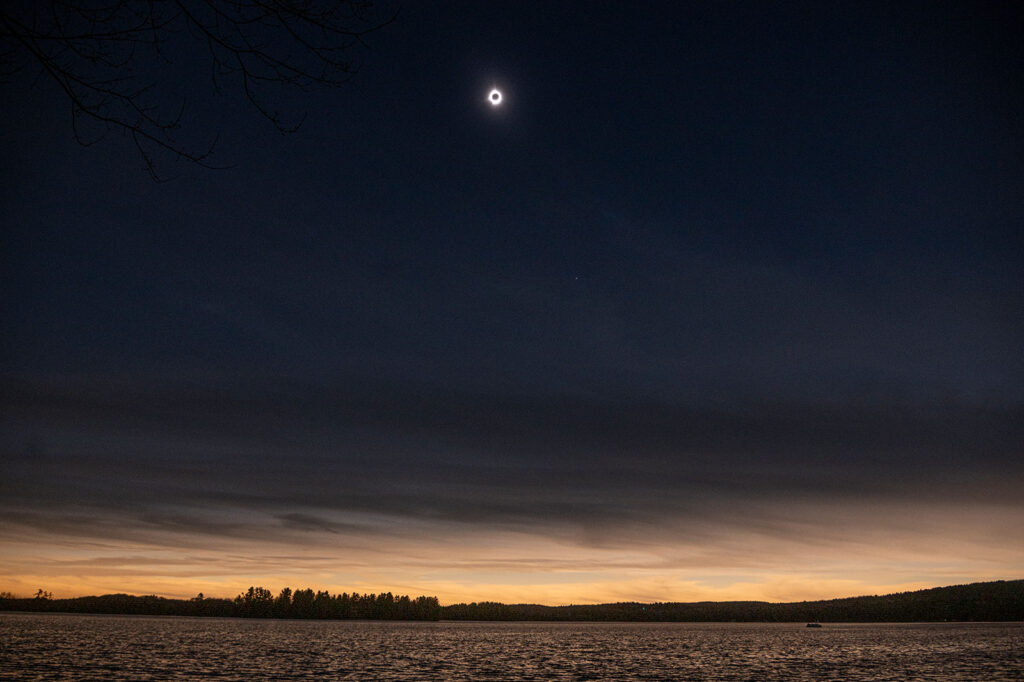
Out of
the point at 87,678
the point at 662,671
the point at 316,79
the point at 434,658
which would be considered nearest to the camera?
the point at 316,79

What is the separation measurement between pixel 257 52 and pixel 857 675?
10879cm

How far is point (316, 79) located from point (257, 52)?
0.62 metres

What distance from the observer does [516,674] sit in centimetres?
9469

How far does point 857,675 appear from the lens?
3674 inches

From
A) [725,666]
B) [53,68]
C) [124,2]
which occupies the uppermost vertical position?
[124,2]

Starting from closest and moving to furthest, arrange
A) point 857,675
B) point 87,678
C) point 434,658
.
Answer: point 87,678 → point 857,675 → point 434,658

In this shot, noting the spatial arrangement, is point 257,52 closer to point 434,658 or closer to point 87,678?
point 87,678

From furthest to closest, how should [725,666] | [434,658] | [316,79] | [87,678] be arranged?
1. [434,658]
2. [725,666]
3. [87,678]
4. [316,79]

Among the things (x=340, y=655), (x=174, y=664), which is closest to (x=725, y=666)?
(x=340, y=655)

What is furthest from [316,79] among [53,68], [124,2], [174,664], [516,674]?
[174,664]

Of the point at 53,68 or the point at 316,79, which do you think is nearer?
the point at 53,68

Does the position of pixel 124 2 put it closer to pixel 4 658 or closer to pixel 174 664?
pixel 174 664

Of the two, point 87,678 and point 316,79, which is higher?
point 316,79

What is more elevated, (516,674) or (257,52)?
(257,52)
